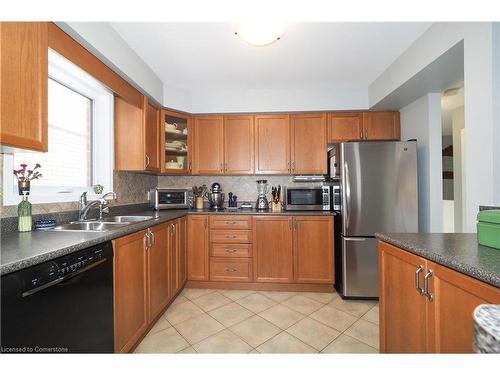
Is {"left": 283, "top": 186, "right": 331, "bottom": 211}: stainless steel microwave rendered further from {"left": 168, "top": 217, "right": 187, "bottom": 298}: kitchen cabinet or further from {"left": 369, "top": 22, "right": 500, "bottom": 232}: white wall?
{"left": 369, "top": 22, "right": 500, "bottom": 232}: white wall

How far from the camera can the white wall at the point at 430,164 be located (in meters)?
2.26

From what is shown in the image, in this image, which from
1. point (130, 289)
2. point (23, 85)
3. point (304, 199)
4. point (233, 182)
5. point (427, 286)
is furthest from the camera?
point (233, 182)

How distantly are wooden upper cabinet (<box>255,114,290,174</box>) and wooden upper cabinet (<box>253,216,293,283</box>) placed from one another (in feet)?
2.24

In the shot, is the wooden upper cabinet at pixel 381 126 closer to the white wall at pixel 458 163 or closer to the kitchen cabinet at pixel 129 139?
the white wall at pixel 458 163

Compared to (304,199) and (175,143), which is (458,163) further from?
(175,143)

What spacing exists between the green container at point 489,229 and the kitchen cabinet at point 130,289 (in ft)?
6.12

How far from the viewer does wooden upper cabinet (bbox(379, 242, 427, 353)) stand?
972 millimetres

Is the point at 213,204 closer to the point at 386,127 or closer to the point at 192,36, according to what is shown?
the point at 192,36

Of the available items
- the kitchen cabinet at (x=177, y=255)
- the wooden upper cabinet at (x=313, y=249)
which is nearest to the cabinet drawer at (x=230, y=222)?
the kitchen cabinet at (x=177, y=255)

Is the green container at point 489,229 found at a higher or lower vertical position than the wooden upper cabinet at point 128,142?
lower

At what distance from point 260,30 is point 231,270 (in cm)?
231

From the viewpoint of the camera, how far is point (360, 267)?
2336mm

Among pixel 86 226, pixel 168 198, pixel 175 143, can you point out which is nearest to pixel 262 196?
pixel 168 198

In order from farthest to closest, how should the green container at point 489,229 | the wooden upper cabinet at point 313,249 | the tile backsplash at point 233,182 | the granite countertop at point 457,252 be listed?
the tile backsplash at point 233,182 < the wooden upper cabinet at point 313,249 < the green container at point 489,229 < the granite countertop at point 457,252
